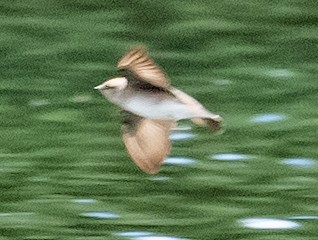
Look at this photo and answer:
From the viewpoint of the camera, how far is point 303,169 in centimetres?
263

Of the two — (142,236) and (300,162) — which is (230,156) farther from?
(142,236)

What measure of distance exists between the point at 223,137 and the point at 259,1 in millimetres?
796

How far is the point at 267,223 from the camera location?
7.97ft

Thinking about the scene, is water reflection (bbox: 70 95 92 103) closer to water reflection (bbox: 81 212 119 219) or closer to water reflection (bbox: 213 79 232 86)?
water reflection (bbox: 213 79 232 86)

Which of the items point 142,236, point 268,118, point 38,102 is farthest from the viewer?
point 38,102

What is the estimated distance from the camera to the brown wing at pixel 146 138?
5.07 feet

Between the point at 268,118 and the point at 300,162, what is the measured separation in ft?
0.84

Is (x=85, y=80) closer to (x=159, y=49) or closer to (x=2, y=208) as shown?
(x=159, y=49)

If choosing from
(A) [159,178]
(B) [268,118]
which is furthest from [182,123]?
(A) [159,178]

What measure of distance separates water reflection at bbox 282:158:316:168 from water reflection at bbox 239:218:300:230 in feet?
0.79

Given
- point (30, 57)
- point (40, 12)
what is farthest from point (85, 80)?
point (40, 12)

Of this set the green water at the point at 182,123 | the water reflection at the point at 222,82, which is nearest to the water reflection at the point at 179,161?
the green water at the point at 182,123

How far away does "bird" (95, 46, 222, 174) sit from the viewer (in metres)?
1.54

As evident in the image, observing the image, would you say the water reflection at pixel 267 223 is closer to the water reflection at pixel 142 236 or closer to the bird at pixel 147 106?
the water reflection at pixel 142 236
